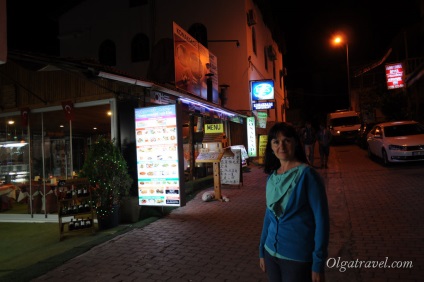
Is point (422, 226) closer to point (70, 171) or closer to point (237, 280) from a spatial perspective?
point (237, 280)

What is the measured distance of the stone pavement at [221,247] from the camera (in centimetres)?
462

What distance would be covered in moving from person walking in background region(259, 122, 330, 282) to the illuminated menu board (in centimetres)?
509

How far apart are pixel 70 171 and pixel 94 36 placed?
13.3 m

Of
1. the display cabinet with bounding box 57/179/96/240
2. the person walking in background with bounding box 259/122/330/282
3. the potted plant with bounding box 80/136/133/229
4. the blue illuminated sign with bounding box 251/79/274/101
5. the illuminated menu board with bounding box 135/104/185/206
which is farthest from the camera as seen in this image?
the blue illuminated sign with bounding box 251/79/274/101

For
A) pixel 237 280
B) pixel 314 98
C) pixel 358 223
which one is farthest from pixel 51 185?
pixel 314 98

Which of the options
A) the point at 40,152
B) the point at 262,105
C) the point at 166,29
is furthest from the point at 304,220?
the point at 166,29

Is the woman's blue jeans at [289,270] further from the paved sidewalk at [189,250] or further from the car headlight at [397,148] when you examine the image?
the car headlight at [397,148]

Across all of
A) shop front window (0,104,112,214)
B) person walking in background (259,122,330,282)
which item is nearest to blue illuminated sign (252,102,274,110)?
shop front window (0,104,112,214)

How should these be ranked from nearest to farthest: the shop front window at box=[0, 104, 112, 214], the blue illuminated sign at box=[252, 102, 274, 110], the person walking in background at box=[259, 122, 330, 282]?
the person walking in background at box=[259, 122, 330, 282]
the shop front window at box=[0, 104, 112, 214]
the blue illuminated sign at box=[252, 102, 274, 110]

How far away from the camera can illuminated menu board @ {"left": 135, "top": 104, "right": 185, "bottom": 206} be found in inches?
302

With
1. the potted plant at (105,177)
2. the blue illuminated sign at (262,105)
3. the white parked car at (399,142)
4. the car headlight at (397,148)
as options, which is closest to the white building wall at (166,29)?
the blue illuminated sign at (262,105)

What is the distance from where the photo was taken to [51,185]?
9.84 meters

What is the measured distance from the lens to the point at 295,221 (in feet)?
8.19

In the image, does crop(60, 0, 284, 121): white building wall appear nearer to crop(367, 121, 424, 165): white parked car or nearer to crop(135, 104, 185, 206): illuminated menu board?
crop(367, 121, 424, 165): white parked car
